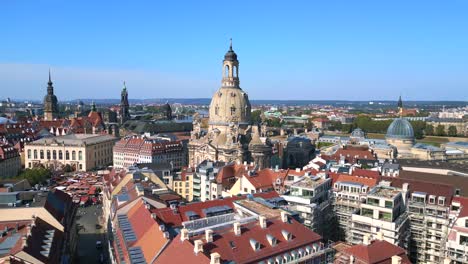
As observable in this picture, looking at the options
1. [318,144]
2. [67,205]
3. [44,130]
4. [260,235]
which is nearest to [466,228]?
[260,235]

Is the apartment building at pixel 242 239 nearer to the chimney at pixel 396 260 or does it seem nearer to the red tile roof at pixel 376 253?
the red tile roof at pixel 376 253

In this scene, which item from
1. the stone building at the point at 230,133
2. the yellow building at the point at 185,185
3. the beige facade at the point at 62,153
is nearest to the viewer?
the yellow building at the point at 185,185

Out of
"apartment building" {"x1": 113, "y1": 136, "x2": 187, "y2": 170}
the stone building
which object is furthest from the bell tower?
"apartment building" {"x1": 113, "y1": 136, "x2": 187, "y2": 170}

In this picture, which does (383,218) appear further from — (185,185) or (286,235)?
(185,185)

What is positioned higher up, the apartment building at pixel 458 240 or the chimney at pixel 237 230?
the chimney at pixel 237 230

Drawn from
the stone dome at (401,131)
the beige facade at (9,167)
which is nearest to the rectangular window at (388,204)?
the stone dome at (401,131)

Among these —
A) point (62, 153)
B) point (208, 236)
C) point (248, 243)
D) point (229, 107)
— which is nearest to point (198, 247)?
point (208, 236)

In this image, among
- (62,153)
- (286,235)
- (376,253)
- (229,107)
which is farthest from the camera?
(62,153)

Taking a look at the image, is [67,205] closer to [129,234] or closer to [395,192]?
[129,234]
